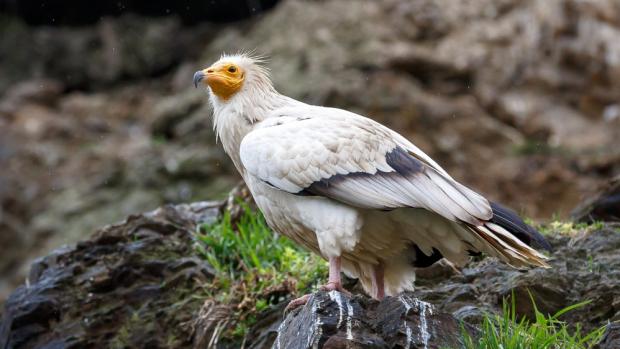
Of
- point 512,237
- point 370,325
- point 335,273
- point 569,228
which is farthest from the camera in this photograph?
point 569,228

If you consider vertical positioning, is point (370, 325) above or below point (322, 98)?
below

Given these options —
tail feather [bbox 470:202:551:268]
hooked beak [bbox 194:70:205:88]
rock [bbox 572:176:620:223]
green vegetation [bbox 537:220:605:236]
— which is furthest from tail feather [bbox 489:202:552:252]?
rock [bbox 572:176:620:223]

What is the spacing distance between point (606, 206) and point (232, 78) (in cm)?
294

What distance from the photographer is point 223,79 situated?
5863mm

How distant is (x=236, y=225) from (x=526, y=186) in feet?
22.0

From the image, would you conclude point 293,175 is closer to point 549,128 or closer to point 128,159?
Result: point 128,159

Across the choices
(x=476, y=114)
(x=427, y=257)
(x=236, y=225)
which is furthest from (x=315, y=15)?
(x=427, y=257)

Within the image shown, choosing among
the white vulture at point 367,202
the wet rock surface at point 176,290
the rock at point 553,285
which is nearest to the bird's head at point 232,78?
the white vulture at point 367,202

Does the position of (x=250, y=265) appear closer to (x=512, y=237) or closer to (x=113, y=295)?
(x=113, y=295)

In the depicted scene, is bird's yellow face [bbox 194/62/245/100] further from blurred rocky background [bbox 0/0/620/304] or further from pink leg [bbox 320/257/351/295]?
blurred rocky background [bbox 0/0/620/304]

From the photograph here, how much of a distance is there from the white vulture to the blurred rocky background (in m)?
6.56

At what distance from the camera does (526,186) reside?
12852 mm

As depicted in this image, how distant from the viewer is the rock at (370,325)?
4.36 metres

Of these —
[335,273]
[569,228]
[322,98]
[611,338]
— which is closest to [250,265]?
[335,273]
